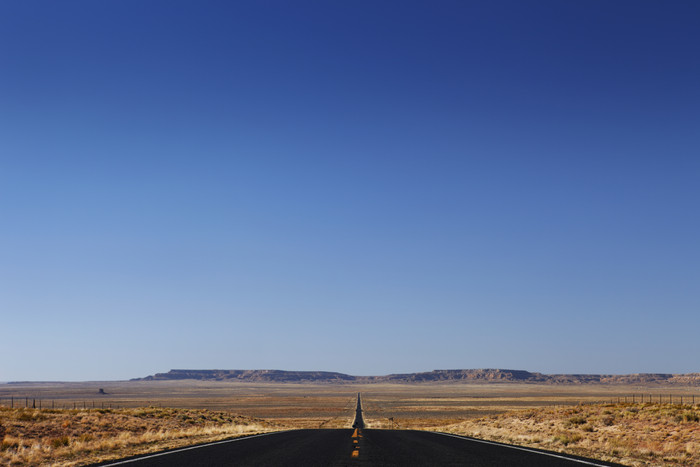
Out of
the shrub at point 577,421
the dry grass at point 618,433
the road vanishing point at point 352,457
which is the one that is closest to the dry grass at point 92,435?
the road vanishing point at point 352,457

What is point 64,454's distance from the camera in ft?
57.8

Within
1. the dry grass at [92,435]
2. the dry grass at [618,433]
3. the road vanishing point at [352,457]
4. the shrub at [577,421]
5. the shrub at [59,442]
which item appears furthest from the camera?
the shrub at [577,421]

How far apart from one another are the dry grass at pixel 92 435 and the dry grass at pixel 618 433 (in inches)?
484

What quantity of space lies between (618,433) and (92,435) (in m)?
20.4

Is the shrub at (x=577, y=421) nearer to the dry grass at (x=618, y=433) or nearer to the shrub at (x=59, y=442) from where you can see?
the dry grass at (x=618, y=433)

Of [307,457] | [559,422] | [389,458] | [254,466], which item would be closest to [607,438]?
[559,422]

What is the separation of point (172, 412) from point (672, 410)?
28265 mm

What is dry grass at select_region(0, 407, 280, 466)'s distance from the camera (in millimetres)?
17031

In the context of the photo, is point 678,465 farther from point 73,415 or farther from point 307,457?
point 73,415

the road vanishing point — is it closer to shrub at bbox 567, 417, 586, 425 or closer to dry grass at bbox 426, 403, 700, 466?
dry grass at bbox 426, 403, 700, 466

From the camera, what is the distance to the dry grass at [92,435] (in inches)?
671

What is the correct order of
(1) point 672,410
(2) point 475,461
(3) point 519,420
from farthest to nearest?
(3) point 519,420 → (1) point 672,410 → (2) point 475,461

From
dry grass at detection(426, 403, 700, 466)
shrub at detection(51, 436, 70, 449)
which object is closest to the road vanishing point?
dry grass at detection(426, 403, 700, 466)

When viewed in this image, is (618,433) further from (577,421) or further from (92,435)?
(92,435)
